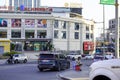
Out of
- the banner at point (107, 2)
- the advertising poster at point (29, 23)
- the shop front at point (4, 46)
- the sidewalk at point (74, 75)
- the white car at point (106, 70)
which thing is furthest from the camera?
the advertising poster at point (29, 23)

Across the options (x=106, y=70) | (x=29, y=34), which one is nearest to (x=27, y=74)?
(x=106, y=70)

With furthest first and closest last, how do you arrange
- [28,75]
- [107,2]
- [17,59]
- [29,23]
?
1. [29,23]
2. [17,59]
3. [28,75]
4. [107,2]

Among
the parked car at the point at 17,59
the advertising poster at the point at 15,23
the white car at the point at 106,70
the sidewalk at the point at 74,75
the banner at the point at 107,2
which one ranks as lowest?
the parked car at the point at 17,59

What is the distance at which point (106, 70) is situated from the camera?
9.22m

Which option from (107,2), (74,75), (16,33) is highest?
(16,33)

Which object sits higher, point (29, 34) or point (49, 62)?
point (29, 34)

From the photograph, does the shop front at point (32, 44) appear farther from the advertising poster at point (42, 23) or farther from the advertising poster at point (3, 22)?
the advertising poster at point (3, 22)

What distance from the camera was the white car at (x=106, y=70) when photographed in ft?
29.9

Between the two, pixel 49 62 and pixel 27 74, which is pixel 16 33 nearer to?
pixel 49 62

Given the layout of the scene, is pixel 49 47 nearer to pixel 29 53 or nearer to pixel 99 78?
pixel 29 53

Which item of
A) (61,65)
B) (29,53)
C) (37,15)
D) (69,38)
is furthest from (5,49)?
(61,65)

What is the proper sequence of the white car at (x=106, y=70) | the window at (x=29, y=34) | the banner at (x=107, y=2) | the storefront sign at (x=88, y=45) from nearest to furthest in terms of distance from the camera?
the white car at (x=106, y=70) → the banner at (x=107, y=2) → the window at (x=29, y=34) → the storefront sign at (x=88, y=45)

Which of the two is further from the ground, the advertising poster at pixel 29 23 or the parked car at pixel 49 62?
the advertising poster at pixel 29 23

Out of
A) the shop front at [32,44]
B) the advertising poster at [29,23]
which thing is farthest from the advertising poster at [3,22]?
the advertising poster at [29,23]
